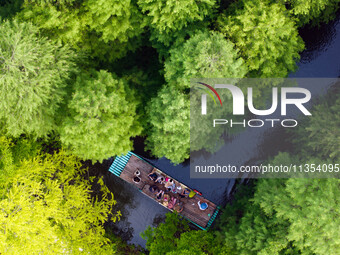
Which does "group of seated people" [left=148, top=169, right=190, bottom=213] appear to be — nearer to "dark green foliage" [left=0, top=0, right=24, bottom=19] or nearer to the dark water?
the dark water

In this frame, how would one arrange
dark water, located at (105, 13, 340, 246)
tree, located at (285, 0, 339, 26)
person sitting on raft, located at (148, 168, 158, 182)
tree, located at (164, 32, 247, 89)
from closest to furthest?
tree, located at (164, 32, 247, 89), tree, located at (285, 0, 339, 26), person sitting on raft, located at (148, 168, 158, 182), dark water, located at (105, 13, 340, 246)

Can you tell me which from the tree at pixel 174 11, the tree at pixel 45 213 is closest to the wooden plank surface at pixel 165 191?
the tree at pixel 45 213

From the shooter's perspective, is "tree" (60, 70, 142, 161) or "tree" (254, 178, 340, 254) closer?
"tree" (254, 178, 340, 254)

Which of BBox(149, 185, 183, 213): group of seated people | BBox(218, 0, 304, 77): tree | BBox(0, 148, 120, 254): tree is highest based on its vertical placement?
BBox(218, 0, 304, 77): tree

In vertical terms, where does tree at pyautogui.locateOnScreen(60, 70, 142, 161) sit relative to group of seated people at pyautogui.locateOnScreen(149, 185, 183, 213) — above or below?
above

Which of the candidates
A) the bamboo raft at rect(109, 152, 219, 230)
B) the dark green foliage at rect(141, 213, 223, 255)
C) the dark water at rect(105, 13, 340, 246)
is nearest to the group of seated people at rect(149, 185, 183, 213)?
the bamboo raft at rect(109, 152, 219, 230)

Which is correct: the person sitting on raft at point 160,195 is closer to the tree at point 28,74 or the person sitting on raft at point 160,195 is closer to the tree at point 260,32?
the tree at point 28,74

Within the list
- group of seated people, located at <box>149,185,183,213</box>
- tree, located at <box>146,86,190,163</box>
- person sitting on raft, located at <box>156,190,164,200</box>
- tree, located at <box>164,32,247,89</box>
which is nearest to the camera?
tree, located at <box>164,32,247,89</box>

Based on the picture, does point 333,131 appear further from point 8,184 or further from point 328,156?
point 8,184
